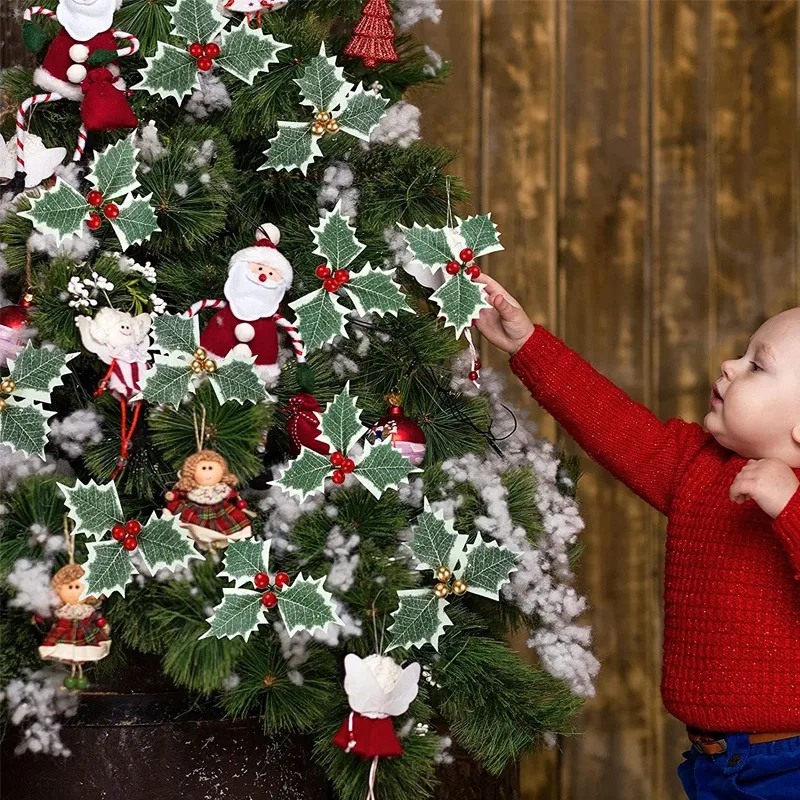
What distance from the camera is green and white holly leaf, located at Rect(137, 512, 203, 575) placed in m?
0.99

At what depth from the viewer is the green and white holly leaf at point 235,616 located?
98 centimetres

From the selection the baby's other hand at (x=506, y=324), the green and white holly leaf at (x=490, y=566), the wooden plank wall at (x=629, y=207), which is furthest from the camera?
the wooden plank wall at (x=629, y=207)

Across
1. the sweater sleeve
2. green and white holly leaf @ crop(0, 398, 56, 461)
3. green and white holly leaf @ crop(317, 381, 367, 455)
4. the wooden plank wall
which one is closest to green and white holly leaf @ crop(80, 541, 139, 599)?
green and white holly leaf @ crop(0, 398, 56, 461)

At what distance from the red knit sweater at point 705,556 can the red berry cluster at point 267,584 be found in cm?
43

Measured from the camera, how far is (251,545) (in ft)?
3.29

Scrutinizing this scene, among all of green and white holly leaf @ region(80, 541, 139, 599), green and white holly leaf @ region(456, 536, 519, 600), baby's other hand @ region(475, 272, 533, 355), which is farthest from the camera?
baby's other hand @ region(475, 272, 533, 355)

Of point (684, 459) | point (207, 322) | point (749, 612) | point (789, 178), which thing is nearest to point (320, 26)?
point (207, 322)

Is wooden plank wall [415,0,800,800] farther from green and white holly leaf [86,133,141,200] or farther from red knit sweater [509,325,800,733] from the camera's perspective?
green and white holly leaf [86,133,141,200]

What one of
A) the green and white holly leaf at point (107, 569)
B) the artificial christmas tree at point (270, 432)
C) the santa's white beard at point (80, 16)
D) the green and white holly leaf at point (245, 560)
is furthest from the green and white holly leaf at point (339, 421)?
the santa's white beard at point (80, 16)

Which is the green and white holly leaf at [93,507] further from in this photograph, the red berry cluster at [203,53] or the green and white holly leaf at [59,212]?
the red berry cluster at [203,53]

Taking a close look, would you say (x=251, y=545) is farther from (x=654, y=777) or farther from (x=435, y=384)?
(x=654, y=777)

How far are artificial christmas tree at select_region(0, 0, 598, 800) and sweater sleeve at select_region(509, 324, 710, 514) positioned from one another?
0.15 m

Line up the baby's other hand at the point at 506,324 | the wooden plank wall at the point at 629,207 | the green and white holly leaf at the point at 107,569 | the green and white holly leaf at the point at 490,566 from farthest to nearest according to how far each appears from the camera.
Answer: the wooden plank wall at the point at 629,207 → the baby's other hand at the point at 506,324 → the green and white holly leaf at the point at 490,566 → the green and white holly leaf at the point at 107,569

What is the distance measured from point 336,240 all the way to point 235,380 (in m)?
0.17
